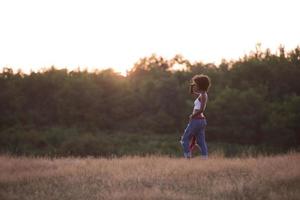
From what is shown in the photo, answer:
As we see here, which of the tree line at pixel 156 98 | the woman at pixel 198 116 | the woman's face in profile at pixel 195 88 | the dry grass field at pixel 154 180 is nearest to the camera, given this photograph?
the dry grass field at pixel 154 180

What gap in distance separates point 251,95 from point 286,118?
4.25 meters

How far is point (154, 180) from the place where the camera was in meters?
7.53

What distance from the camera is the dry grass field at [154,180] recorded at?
6.35 metres

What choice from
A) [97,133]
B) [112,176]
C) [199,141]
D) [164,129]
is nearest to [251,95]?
[164,129]

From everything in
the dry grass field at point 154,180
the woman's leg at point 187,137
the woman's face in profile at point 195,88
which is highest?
the woman's face in profile at point 195,88

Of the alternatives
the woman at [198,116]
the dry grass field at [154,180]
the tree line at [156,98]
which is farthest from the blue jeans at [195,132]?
the tree line at [156,98]

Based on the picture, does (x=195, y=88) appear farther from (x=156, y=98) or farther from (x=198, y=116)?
(x=156, y=98)

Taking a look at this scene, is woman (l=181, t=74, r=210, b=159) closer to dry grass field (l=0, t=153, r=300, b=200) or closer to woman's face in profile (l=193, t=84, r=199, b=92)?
woman's face in profile (l=193, t=84, r=199, b=92)

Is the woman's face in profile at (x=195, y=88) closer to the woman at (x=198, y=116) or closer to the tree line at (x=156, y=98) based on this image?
the woman at (x=198, y=116)

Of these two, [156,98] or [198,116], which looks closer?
[198,116]

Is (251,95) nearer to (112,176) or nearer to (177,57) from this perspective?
(177,57)

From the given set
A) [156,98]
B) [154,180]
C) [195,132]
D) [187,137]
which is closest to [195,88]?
[195,132]

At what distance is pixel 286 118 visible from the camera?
3825 centimetres

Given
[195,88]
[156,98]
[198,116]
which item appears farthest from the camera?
[156,98]
